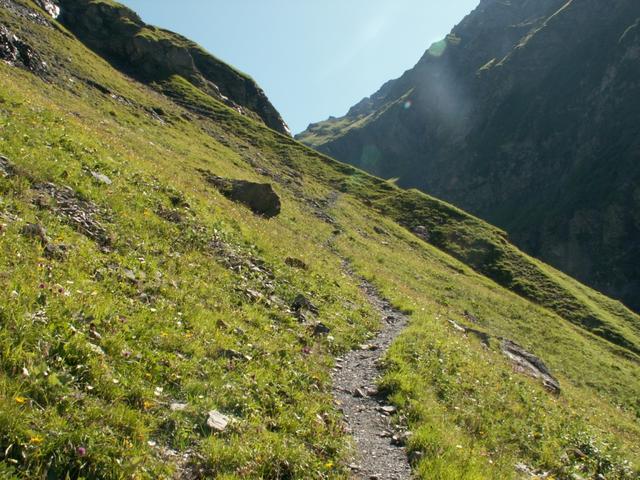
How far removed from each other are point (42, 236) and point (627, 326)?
6321cm

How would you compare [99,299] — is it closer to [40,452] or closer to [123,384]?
[123,384]

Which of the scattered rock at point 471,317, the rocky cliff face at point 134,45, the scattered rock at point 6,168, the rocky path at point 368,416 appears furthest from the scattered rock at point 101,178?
the rocky cliff face at point 134,45

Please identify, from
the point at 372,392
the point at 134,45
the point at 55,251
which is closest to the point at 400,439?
the point at 372,392

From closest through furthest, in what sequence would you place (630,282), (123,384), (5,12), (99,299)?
(123,384), (99,299), (5,12), (630,282)

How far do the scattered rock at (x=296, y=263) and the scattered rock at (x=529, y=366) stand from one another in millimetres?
11728

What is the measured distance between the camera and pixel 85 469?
6.16m

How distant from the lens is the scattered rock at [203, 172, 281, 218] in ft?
111

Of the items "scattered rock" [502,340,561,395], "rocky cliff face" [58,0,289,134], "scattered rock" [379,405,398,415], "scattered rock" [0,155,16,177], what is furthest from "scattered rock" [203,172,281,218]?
"rocky cliff face" [58,0,289,134]

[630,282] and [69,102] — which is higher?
[630,282]

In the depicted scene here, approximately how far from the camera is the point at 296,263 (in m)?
22.8

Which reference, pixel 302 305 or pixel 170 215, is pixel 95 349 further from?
pixel 170 215

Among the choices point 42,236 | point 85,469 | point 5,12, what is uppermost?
point 5,12


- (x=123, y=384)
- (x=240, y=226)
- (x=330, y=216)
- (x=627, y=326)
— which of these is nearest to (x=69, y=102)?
(x=330, y=216)

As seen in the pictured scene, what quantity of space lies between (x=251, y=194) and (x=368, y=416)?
2493 centimetres
